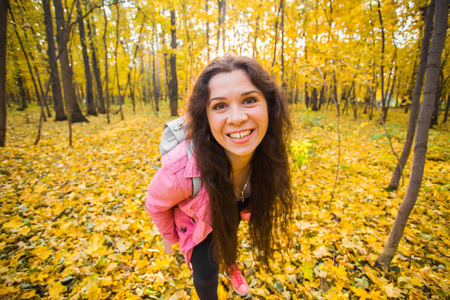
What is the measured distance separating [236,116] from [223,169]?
40 cm

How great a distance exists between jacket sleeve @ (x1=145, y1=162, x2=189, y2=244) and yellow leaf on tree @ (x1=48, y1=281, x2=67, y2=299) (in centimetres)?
108

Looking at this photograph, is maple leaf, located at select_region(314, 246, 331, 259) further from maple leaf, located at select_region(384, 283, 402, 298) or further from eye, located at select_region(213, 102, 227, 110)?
eye, located at select_region(213, 102, 227, 110)

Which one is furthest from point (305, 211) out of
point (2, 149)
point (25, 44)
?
point (25, 44)

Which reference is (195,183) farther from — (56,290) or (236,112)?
(56,290)

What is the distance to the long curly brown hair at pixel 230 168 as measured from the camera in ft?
4.00

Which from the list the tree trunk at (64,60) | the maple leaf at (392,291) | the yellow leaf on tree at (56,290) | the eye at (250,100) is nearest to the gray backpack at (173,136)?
the eye at (250,100)

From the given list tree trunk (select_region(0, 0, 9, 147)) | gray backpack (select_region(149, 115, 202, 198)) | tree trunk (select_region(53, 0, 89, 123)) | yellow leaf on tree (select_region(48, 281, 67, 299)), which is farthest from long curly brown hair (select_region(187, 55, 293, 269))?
tree trunk (select_region(0, 0, 9, 147))

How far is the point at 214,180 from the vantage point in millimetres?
1275

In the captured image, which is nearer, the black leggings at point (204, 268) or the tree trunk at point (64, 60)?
the black leggings at point (204, 268)

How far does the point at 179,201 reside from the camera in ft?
4.30

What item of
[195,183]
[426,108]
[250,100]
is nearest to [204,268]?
[195,183]

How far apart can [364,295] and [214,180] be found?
66.1 inches

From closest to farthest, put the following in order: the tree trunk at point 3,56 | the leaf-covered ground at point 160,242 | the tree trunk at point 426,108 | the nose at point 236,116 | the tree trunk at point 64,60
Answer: the nose at point 236,116, the tree trunk at point 426,108, the leaf-covered ground at point 160,242, the tree trunk at point 3,56, the tree trunk at point 64,60

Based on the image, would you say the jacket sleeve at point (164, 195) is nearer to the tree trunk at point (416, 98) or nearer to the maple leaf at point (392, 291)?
the maple leaf at point (392, 291)
